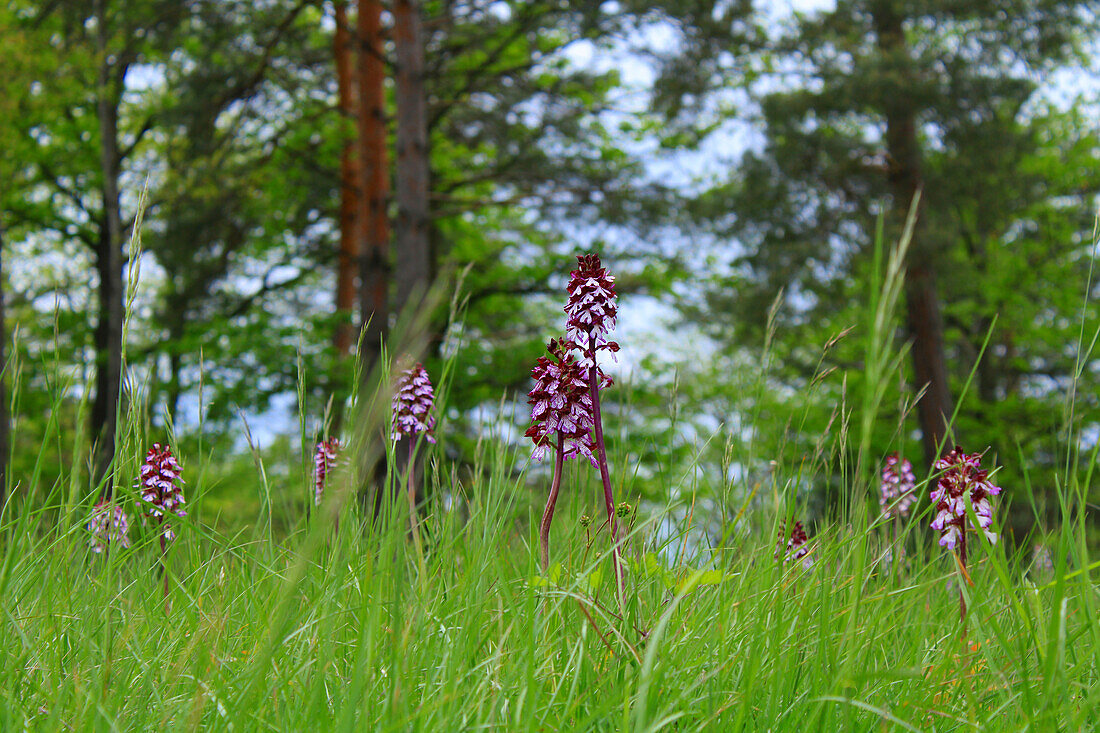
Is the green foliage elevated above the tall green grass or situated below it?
above

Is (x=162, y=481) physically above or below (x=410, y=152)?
below

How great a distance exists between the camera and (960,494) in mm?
2174

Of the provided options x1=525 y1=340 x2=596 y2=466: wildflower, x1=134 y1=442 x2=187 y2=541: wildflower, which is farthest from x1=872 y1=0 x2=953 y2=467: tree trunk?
x1=134 y1=442 x2=187 y2=541: wildflower

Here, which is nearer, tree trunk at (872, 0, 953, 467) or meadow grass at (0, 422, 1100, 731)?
meadow grass at (0, 422, 1100, 731)

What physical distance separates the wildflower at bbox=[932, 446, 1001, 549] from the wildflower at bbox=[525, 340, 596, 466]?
1059mm

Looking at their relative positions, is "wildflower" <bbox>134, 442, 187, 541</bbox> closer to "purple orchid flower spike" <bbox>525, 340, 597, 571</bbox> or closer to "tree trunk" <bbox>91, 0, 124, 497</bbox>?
"purple orchid flower spike" <bbox>525, 340, 597, 571</bbox>

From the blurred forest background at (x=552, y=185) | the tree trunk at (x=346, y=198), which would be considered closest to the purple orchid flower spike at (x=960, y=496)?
the blurred forest background at (x=552, y=185)

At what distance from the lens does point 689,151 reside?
1213cm

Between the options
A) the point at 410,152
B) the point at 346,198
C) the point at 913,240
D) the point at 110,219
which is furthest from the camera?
→ the point at 346,198

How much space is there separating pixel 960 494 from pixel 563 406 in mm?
1212

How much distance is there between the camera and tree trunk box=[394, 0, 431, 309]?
10000 mm

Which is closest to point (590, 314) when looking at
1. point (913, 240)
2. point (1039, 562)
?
point (1039, 562)

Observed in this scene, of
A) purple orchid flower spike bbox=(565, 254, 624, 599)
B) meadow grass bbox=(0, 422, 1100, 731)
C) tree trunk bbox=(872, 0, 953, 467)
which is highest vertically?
tree trunk bbox=(872, 0, 953, 467)

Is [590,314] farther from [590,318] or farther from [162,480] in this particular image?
[162,480]
